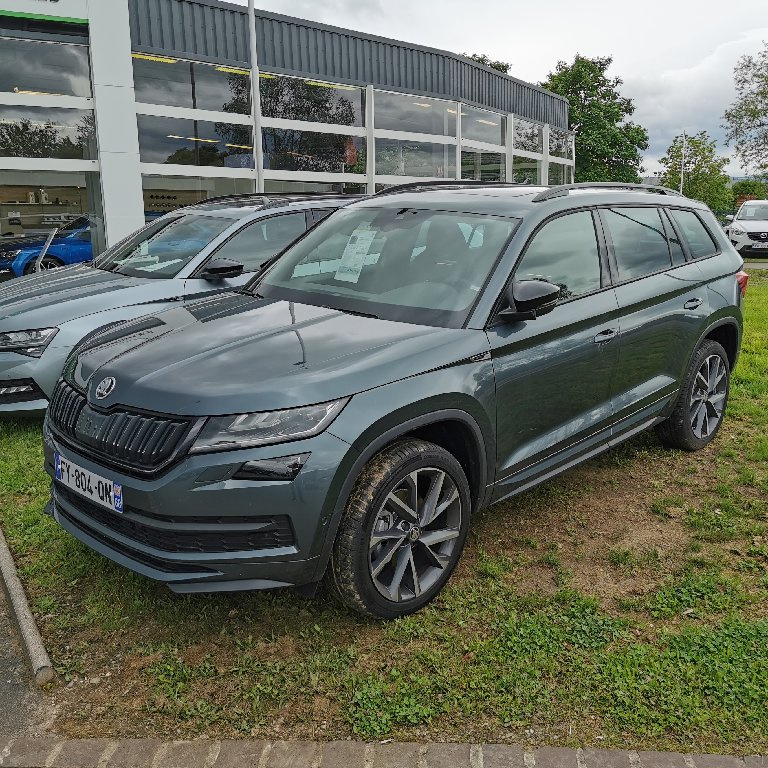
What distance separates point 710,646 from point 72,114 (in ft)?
51.4

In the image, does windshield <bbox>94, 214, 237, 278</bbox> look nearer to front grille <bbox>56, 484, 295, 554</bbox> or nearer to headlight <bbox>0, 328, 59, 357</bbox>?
headlight <bbox>0, 328, 59, 357</bbox>

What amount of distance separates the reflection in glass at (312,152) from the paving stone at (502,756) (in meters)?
17.5

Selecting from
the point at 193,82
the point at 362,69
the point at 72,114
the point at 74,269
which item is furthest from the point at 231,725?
the point at 362,69

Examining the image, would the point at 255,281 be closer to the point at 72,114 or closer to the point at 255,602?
the point at 255,602

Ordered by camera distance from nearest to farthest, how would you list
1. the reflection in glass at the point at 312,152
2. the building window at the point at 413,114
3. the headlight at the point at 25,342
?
the headlight at the point at 25,342, the reflection in glass at the point at 312,152, the building window at the point at 413,114

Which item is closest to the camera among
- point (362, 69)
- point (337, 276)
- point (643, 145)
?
point (337, 276)

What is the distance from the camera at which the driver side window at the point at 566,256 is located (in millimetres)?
3746

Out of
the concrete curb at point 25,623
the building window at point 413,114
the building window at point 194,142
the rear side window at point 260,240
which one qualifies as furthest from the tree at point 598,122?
the concrete curb at point 25,623

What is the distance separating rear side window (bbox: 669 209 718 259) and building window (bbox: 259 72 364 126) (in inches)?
590

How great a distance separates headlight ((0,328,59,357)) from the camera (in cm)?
542

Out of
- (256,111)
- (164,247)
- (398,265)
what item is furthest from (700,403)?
(256,111)

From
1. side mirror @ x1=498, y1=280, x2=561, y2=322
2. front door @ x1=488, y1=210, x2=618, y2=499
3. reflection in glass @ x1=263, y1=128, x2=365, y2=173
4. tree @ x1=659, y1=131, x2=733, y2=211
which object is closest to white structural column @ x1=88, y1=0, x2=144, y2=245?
reflection in glass @ x1=263, y1=128, x2=365, y2=173

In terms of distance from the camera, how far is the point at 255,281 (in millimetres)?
4352

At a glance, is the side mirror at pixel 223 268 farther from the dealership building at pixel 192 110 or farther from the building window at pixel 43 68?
the building window at pixel 43 68
